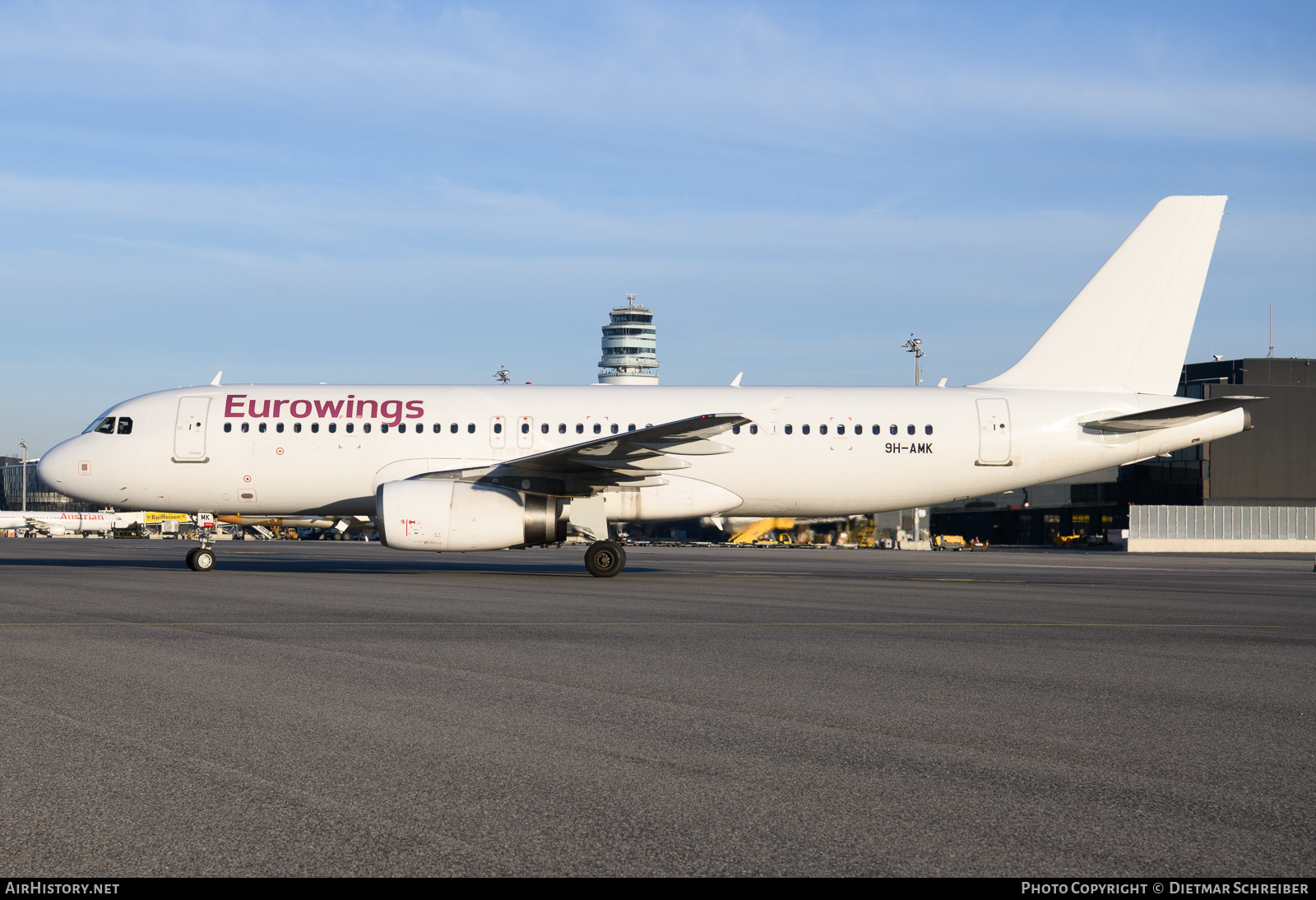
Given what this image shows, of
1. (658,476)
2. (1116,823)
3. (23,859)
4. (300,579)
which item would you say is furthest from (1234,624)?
(300,579)

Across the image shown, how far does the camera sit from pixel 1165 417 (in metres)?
23.5

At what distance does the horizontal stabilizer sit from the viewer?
22.9m

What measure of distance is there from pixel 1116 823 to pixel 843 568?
2730cm

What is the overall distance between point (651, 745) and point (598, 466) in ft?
52.4

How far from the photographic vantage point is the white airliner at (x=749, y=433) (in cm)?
2423

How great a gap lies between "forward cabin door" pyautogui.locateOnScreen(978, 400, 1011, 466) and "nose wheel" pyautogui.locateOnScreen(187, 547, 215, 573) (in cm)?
1706

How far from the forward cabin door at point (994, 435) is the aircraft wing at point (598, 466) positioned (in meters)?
5.71

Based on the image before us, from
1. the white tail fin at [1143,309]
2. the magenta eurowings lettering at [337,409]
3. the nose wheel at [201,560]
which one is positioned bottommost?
the nose wheel at [201,560]

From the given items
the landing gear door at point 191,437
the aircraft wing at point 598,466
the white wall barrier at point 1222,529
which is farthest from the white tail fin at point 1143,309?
the white wall barrier at point 1222,529

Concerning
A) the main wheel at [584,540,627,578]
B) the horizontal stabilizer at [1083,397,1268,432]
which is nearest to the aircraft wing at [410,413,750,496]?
the main wheel at [584,540,627,578]

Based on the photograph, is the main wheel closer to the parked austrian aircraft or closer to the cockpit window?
the cockpit window

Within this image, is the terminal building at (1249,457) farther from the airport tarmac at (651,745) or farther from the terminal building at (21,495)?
the terminal building at (21,495)

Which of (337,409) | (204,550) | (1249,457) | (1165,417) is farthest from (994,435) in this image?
(1249,457)

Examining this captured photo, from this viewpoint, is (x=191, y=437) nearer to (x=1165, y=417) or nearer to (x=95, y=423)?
(x=95, y=423)
